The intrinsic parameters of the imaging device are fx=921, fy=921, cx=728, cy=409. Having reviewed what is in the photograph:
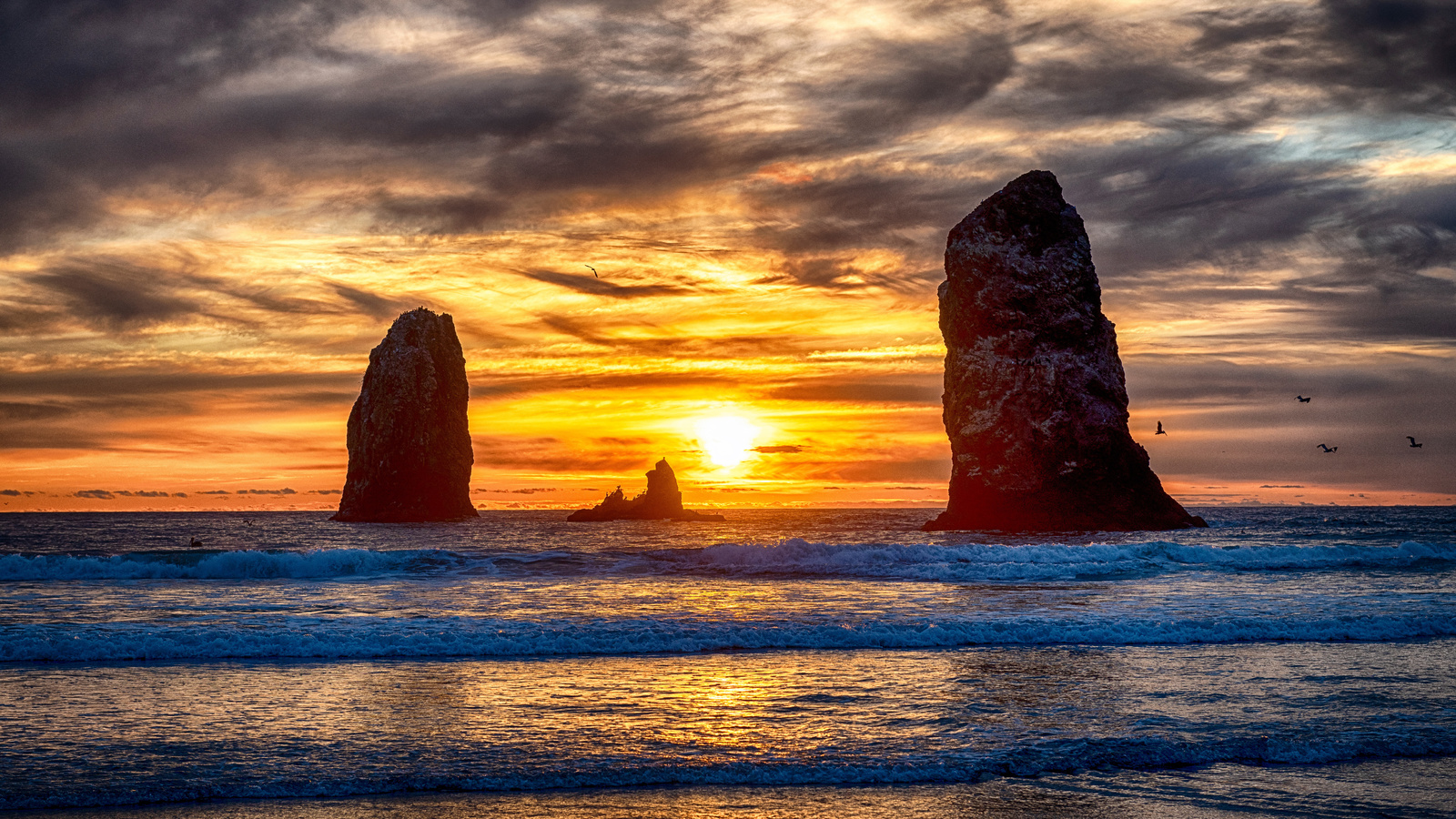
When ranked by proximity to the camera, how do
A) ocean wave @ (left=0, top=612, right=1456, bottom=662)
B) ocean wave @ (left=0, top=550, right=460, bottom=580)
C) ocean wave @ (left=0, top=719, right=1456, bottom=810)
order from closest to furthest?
ocean wave @ (left=0, top=719, right=1456, bottom=810)
ocean wave @ (left=0, top=612, right=1456, bottom=662)
ocean wave @ (left=0, top=550, right=460, bottom=580)

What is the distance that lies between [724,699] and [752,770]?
3.08 m

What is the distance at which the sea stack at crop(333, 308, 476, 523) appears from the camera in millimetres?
111250

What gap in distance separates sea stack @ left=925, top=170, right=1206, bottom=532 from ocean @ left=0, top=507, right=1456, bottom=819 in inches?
1239

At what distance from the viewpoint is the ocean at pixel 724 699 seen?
8633 mm

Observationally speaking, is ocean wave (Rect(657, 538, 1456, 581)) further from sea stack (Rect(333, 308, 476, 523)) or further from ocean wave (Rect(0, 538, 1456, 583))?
sea stack (Rect(333, 308, 476, 523))

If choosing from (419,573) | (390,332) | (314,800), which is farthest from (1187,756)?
(390,332)

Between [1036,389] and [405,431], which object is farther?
[405,431]

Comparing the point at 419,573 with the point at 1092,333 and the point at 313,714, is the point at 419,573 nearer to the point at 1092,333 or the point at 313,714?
the point at 313,714

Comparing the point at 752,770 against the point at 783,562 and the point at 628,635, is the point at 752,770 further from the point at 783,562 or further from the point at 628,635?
the point at 783,562

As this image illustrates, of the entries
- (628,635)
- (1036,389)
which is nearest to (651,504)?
(1036,389)

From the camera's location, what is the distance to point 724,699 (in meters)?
12.2

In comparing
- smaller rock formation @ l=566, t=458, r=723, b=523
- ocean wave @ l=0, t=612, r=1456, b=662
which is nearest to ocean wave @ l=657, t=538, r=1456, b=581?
ocean wave @ l=0, t=612, r=1456, b=662

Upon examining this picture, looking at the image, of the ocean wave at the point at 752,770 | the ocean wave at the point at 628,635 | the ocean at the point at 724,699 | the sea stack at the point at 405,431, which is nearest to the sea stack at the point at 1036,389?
the ocean at the point at 724,699

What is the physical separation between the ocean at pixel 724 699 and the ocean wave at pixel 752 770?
3 cm
